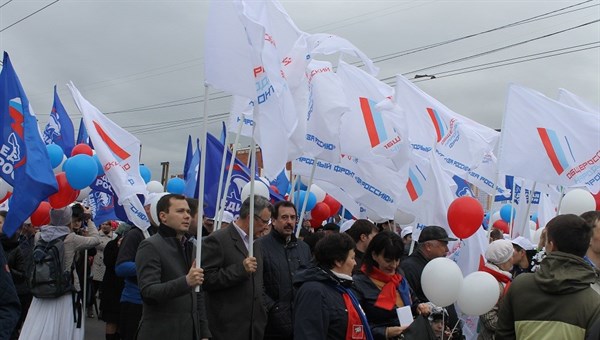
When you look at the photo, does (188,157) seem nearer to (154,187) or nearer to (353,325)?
(154,187)

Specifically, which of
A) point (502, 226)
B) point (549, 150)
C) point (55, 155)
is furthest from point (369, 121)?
point (502, 226)

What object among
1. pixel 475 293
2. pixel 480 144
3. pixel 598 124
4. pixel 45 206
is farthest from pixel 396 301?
pixel 45 206

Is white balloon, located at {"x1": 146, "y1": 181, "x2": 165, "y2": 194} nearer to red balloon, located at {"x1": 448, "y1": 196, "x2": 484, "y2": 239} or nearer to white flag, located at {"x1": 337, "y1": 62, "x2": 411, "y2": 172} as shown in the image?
white flag, located at {"x1": 337, "y1": 62, "x2": 411, "y2": 172}

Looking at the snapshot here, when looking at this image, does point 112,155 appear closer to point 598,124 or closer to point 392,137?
point 392,137

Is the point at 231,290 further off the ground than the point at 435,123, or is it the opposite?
the point at 435,123

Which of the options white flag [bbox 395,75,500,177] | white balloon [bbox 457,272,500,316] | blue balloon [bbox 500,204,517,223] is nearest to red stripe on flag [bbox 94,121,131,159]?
white flag [bbox 395,75,500,177]

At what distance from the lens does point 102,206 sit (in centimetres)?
1015

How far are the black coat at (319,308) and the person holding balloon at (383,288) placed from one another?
0.44m

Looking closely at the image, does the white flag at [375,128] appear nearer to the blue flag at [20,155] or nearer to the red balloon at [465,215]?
the red balloon at [465,215]

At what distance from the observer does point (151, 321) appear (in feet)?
18.2

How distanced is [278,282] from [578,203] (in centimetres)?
323

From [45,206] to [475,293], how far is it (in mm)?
6353

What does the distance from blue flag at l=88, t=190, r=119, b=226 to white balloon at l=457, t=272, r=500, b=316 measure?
5.75 m

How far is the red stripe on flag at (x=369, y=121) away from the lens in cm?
828
